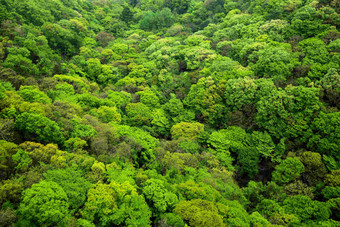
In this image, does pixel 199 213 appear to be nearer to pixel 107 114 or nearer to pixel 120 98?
pixel 107 114

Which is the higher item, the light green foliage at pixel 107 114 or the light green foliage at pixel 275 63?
the light green foliage at pixel 275 63

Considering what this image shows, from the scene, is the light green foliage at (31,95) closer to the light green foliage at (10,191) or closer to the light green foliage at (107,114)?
the light green foliage at (107,114)

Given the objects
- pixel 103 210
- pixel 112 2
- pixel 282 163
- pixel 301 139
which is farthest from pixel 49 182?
pixel 112 2

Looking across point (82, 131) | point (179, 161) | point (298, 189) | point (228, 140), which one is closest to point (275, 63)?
point (228, 140)

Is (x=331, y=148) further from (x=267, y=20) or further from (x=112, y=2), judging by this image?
(x=112, y=2)

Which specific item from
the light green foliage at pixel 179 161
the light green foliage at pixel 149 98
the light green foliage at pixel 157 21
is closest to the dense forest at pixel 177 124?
the light green foliage at pixel 179 161

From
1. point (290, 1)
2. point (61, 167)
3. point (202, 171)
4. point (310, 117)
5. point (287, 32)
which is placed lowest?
point (202, 171)
